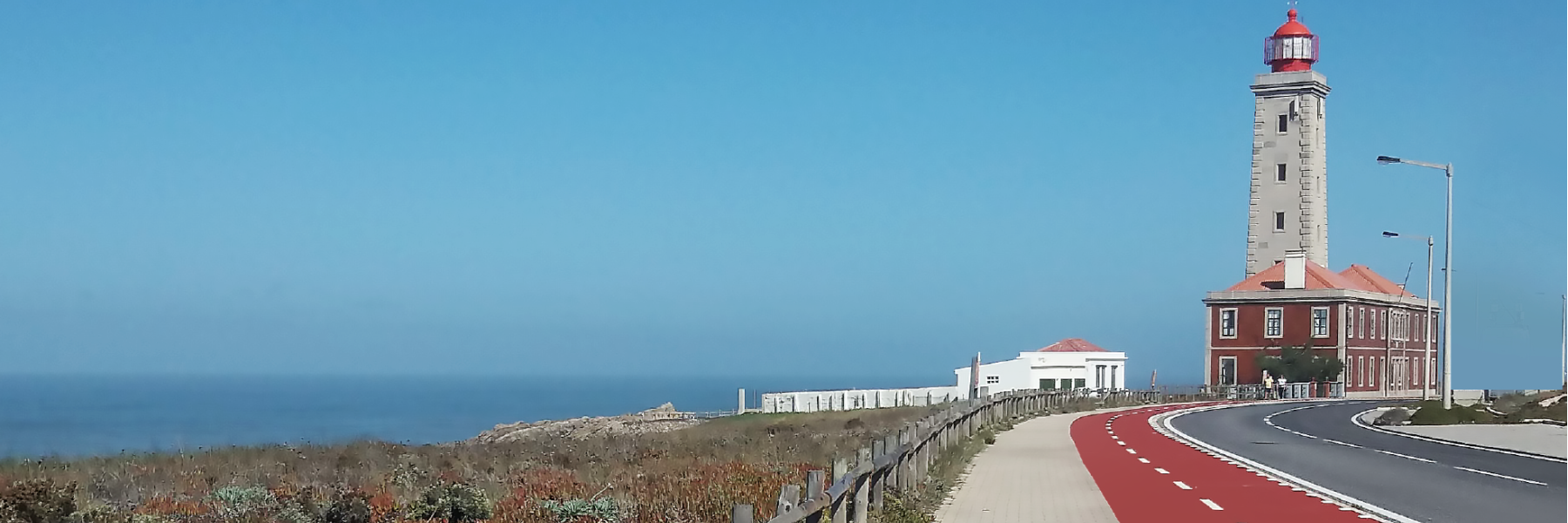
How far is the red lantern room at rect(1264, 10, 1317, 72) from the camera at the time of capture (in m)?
99.5

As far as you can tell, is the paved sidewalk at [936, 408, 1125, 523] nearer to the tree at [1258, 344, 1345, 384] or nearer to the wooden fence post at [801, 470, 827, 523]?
the wooden fence post at [801, 470, 827, 523]

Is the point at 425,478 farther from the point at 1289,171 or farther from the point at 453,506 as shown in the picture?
the point at 1289,171

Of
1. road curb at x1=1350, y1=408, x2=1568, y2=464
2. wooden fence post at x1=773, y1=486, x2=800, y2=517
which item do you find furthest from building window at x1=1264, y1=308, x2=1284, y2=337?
wooden fence post at x1=773, y1=486, x2=800, y2=517

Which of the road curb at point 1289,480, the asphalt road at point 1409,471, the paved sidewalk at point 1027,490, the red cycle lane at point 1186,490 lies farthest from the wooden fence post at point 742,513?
the asphalt road at point 1409,471

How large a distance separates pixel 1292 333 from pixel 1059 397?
3077 centimetres

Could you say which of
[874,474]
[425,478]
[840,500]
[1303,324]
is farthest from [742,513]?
[1303,324]

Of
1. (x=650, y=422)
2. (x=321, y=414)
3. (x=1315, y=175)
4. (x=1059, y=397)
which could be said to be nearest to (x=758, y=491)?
(x=1059, y=397)

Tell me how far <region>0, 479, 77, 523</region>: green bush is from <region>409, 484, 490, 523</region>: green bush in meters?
3.01

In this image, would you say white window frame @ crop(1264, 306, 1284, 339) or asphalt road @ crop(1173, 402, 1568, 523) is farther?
white window frame @ crop(1264, 306, 1284, 339)

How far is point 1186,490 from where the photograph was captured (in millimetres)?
20234

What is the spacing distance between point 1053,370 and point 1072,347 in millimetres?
3767

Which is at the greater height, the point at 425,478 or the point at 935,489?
the point at 935,489

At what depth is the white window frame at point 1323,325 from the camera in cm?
8750

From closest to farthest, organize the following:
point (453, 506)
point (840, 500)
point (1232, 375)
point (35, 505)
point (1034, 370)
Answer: point (840, 500) < point (35, 505) < point (453, 506) < point (1034, 370) < point (1232, 375)
